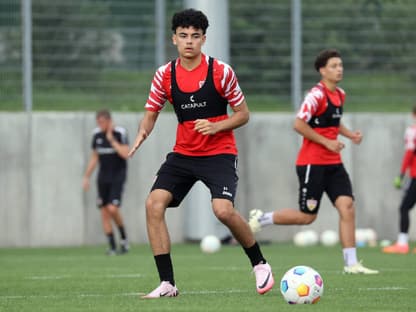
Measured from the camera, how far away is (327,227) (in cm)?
2191

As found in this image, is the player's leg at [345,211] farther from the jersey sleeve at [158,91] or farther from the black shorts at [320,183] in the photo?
the jersey sleeve at [158,91]

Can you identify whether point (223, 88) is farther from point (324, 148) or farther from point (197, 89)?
point (324, 148)

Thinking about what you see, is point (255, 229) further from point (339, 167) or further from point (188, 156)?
point (188, 156)

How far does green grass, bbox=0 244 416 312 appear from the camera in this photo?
8.99 m

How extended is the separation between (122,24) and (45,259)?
19.5 feet

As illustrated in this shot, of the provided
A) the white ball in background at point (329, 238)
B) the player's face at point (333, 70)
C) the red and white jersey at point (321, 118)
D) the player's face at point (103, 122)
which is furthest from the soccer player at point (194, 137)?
the white ball in background at point (329, 238)

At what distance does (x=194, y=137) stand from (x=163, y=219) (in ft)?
2.39

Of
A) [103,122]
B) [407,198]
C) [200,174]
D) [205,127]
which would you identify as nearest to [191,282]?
[200,174]

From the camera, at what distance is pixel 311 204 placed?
43.7ft

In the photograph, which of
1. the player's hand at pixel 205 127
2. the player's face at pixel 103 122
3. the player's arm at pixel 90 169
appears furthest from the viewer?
the player's arm at pixel 90 169

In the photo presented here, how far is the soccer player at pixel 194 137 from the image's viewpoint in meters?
9.68

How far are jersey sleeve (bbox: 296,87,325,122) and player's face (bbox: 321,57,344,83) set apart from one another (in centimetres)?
21

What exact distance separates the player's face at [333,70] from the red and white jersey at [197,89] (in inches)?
133

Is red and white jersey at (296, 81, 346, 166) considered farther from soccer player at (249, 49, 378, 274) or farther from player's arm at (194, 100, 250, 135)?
player's arm at (194, 100, 250, 135)
